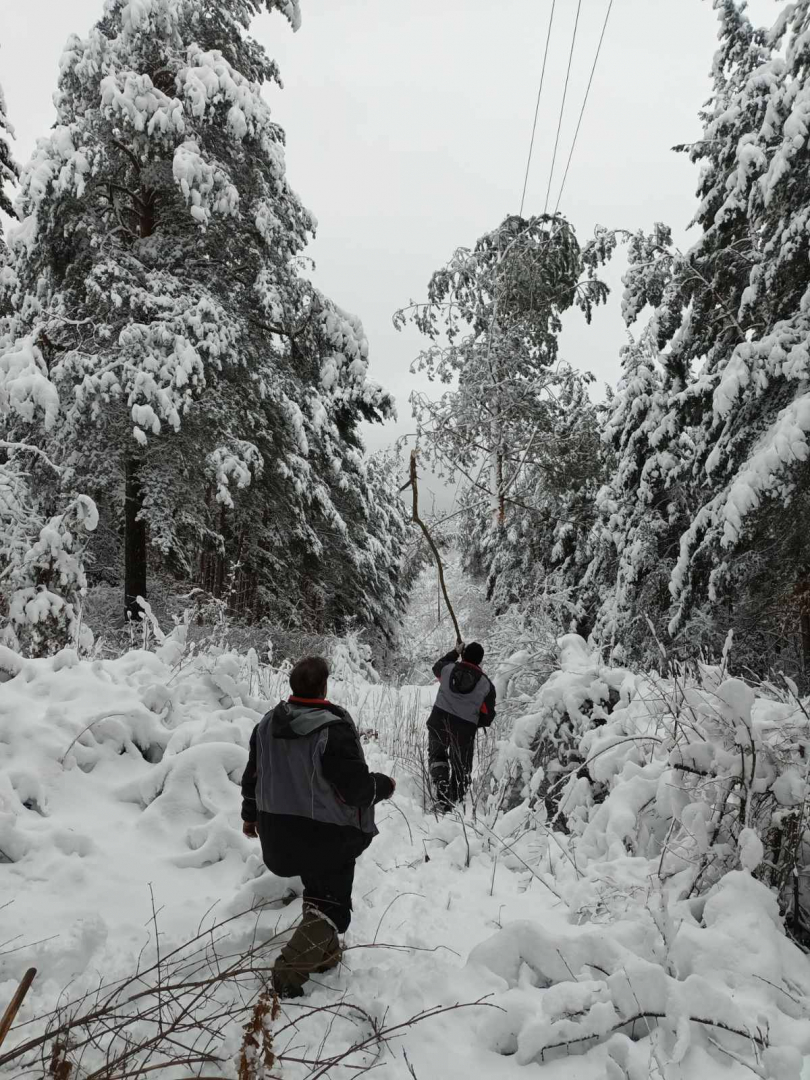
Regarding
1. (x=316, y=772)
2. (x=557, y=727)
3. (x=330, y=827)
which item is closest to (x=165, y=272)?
(x=557, y=727)

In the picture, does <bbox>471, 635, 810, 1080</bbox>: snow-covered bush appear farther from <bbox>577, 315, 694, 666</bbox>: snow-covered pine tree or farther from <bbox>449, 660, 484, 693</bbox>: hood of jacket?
<bbox>577, 315, 694, 666</bbox>: snow-covered pine tree

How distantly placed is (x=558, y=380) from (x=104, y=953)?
12370 mm

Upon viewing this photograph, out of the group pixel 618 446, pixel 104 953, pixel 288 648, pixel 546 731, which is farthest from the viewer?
pixel 618 446

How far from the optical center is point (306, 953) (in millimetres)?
2496

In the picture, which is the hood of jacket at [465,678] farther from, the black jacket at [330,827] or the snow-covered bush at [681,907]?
the black jacket at [330,827]

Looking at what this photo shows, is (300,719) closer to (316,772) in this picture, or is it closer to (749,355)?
(316,772)

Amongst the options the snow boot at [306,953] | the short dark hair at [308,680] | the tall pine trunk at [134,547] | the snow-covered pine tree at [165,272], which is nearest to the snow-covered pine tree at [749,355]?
the short dark hair at [308,680]

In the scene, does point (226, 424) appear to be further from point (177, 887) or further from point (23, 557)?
point (177, 887)

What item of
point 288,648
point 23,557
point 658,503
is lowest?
point 288,648

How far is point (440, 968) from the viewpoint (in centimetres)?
255

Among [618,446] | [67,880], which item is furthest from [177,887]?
[618,446]

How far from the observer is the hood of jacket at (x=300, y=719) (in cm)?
274

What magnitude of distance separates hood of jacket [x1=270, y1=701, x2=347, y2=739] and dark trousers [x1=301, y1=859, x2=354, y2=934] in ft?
2.02

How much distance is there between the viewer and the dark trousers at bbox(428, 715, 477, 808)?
16.0ft
